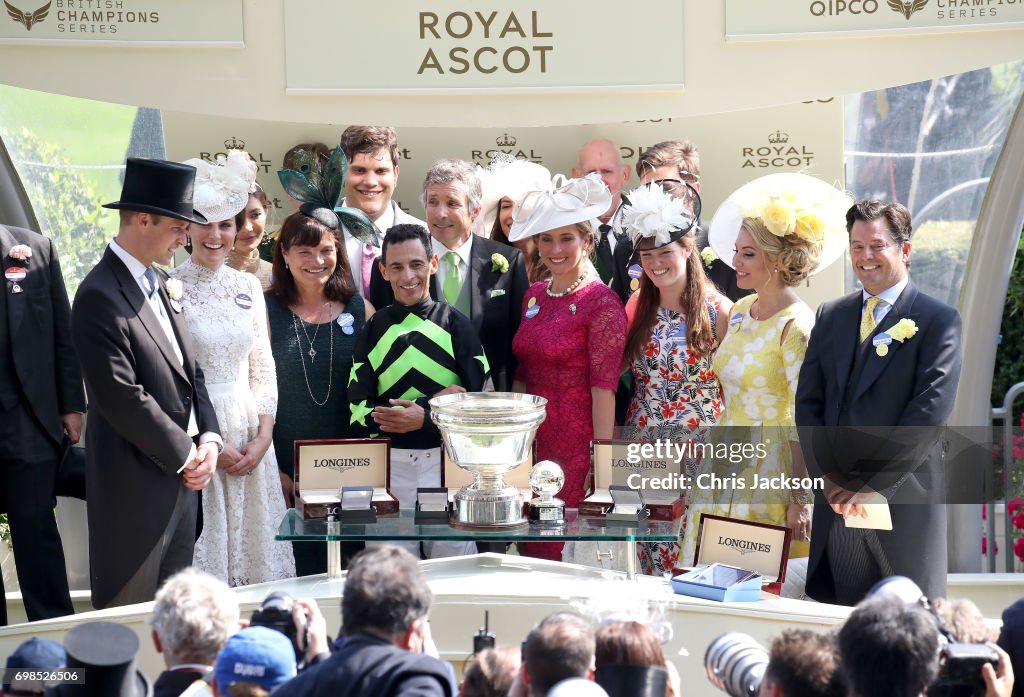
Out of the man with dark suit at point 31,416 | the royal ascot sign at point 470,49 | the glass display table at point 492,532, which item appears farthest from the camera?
the royal ascot sign at point 470,49

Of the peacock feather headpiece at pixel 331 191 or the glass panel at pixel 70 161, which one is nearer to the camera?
the peacock feather headpiece at pixel 331 191

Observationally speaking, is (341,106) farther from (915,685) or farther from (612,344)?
(915,685)

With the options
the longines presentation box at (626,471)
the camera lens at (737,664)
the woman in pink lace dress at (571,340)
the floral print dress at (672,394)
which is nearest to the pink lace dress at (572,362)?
the woman in pink lace dress at (571,340)

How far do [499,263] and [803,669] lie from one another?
3.17 m

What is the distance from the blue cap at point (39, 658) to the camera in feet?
9.30

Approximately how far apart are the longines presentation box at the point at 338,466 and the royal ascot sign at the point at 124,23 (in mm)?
2711

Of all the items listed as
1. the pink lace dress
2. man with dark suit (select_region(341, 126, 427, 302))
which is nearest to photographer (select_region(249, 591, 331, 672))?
the pink lace dress

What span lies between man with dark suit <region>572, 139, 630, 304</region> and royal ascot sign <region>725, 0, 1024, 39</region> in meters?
0.78

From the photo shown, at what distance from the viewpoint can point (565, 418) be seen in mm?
5031

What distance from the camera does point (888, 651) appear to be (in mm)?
2455

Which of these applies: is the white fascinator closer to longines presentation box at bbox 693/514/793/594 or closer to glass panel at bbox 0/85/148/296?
longines presentation box at bbox 693/514/793/594

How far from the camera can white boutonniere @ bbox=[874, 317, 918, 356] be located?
172 inches

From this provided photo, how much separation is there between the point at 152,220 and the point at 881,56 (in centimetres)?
340

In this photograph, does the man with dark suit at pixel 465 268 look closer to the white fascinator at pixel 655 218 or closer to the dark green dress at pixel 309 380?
the dark green dress at pixel 309 380
